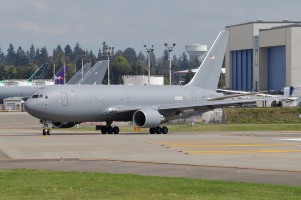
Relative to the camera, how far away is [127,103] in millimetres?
59750

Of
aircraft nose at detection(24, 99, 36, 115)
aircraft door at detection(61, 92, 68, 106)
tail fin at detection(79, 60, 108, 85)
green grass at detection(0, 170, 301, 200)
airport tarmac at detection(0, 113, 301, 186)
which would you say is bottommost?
airport tarmac at detection(0, 113, 301, 186)

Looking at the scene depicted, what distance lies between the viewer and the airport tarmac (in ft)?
85.0

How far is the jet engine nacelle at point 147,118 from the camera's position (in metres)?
57.6

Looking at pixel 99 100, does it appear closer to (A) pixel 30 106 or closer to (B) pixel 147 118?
(B) pixel 147 118

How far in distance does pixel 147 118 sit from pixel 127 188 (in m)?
36.2

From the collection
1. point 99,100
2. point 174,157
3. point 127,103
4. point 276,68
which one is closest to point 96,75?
point 127,103

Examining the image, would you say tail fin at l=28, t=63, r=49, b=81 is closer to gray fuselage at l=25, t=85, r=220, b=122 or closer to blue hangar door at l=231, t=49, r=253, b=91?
blue hangar door at l=231, t=49, r=253, b=91

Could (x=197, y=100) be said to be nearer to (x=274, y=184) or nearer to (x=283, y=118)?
(x=283, y=118)

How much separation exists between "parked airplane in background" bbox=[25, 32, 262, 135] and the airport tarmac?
11385 millimetres

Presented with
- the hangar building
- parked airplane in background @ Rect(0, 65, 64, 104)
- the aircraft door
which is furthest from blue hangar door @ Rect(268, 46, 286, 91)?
the aircraft door

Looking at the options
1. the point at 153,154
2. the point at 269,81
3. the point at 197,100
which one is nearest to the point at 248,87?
the point at 269,81

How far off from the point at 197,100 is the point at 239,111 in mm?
24408

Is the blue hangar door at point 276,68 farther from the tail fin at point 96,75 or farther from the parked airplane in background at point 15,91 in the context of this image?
the tail fin at point 96,75

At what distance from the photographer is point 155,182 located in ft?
74.5
